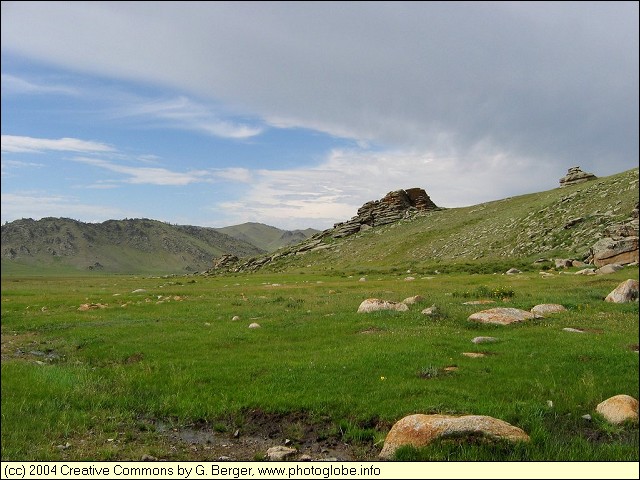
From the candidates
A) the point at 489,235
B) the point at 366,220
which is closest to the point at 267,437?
the point at 489,235

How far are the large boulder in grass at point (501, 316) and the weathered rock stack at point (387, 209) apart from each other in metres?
101

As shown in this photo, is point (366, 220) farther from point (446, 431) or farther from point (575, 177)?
point (446, 431)

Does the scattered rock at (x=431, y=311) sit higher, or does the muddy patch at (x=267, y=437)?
the scattered rock at (x=431, y=311)

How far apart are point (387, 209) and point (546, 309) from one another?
109062 mm

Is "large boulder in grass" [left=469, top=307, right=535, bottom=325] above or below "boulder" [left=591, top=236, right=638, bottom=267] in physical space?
below

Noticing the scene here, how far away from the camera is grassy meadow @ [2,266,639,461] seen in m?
10.5

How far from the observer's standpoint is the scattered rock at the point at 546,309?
22680 millimetres

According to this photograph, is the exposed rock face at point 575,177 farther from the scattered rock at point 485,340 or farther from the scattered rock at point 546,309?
the scattered rock at point 485,340

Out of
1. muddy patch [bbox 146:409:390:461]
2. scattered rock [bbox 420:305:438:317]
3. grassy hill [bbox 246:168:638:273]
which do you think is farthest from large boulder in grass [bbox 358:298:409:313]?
grassy hill [bbox 246:168:638:273]

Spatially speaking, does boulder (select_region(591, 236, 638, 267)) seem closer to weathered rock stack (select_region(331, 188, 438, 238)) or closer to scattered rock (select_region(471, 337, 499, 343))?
scattered rock (select_region(471, 337, 499, 343))

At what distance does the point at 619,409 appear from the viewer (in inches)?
443

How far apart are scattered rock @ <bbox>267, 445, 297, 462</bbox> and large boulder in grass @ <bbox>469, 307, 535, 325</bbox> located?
13918 millimetres

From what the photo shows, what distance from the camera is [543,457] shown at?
30.2ft

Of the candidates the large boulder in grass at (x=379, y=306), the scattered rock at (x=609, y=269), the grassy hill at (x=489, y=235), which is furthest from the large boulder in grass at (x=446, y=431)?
the grassy hill at (x=489, y=235)
